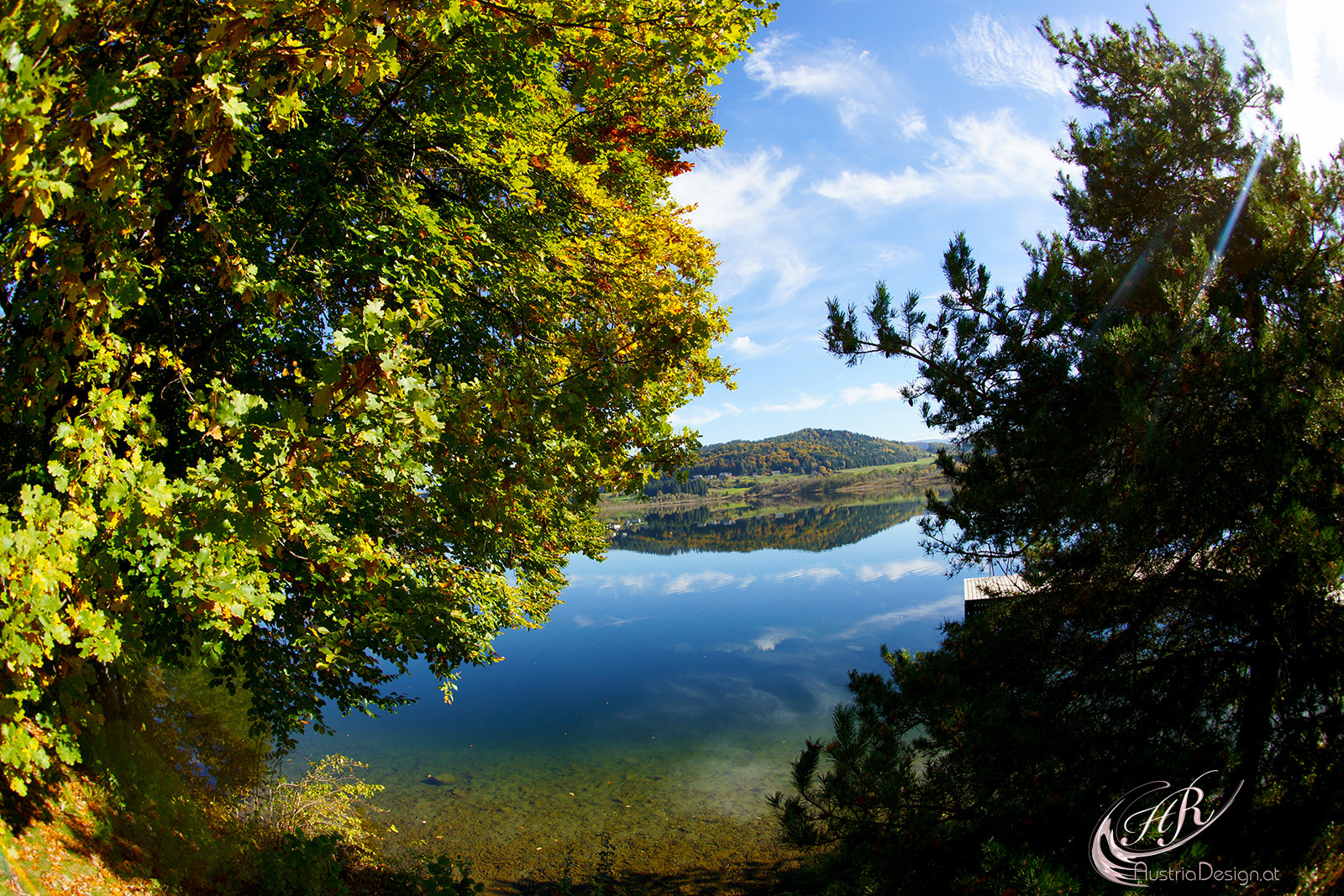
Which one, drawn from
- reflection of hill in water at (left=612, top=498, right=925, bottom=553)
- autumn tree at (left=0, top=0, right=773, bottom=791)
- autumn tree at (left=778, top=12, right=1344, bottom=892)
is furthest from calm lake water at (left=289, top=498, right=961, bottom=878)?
reflection of hill in water at (left=612, top=498, right=925, bottom=553)

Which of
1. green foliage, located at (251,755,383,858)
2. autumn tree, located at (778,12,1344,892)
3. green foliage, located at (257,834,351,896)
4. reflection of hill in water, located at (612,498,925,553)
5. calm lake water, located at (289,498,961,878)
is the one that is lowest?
calm lake water, located at (289,498,961,878)

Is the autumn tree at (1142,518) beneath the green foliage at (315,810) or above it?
above

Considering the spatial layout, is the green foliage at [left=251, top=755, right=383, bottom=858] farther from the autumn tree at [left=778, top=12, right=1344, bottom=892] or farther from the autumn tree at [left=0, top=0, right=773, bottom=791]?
the autumn tree at [left=778, top=12, right=1344, bottom=892]

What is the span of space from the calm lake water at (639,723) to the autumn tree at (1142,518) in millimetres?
1293

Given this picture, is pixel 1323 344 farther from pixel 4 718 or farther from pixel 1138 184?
pixel 4 718

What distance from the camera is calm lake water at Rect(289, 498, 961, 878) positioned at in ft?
42.5

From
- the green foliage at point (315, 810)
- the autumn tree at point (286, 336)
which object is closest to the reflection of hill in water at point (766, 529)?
the green foliage at point (315, 810)

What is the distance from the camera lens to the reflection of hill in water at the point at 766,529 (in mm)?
68688

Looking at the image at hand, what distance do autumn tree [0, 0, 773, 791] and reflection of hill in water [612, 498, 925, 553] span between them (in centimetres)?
5662

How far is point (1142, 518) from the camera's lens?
14.9 ft

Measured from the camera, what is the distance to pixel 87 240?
4.31 metres

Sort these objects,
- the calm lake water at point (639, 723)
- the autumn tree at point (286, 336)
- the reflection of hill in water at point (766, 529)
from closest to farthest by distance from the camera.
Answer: the autumn tree at point (286, 336), the calm lake water at point (639, 723), the reflection of hill in water at point (766, 529)

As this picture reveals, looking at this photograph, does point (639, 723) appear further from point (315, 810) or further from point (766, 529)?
point (766, 529)

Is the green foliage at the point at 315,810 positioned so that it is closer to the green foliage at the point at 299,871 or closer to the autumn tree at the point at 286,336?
the green foliage at the point at 299,871
